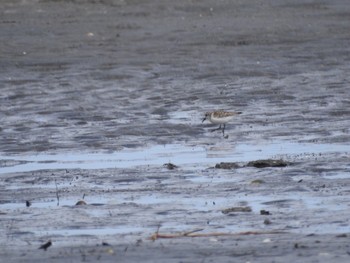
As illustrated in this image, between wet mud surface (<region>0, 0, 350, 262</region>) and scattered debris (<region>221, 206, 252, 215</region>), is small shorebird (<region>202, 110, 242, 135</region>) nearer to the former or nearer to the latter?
wet mud surface (<region>0, 0, 350, 262</region>)

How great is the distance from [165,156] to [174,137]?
1499mm

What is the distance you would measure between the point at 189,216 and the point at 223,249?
1.44 m

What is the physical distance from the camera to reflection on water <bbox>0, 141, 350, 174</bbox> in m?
13.0

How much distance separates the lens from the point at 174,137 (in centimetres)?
1491

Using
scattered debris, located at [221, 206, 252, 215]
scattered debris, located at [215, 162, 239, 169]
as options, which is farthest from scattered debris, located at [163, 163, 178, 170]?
scattered debris, located at [221, 206, 252, 215]

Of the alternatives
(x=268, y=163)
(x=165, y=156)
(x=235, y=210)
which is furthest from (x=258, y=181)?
(x=165, y=156)

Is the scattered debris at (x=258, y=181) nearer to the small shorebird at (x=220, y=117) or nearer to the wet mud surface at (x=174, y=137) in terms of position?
the wet mud surface at (x=174, y=137)

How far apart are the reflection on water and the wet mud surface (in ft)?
0.07

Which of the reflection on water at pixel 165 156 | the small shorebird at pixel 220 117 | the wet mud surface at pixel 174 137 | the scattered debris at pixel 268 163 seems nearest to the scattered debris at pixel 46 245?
the wet mud surface at pixel 174 137

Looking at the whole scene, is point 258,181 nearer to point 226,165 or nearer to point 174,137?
point 226,165

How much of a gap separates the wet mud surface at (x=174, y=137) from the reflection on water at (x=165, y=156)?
0.02 meters

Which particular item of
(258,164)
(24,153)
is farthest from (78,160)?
(258,164)

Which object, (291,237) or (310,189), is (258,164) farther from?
(291,237)

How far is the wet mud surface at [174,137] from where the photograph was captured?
9.08 meters
